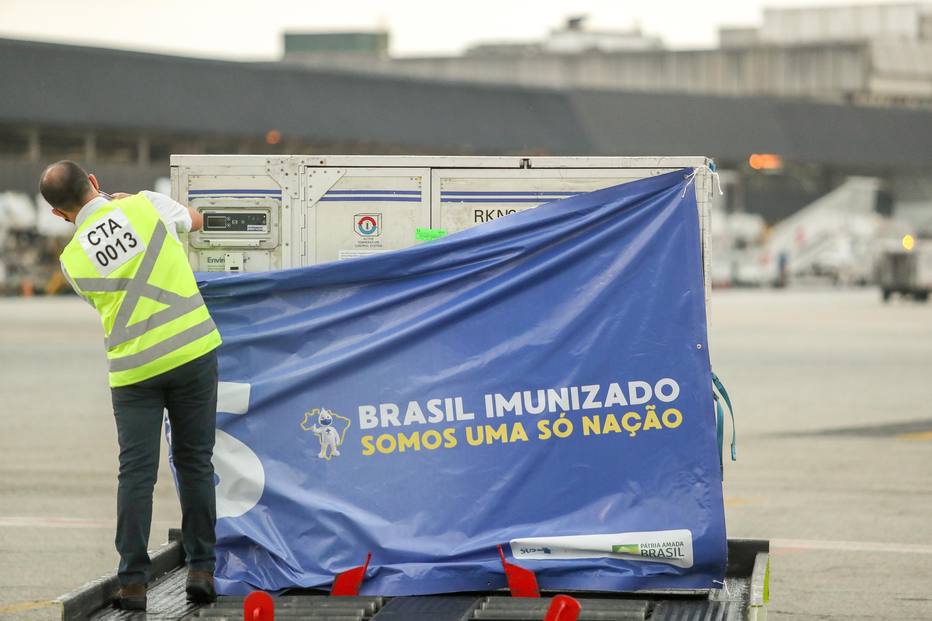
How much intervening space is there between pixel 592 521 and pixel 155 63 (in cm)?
5205

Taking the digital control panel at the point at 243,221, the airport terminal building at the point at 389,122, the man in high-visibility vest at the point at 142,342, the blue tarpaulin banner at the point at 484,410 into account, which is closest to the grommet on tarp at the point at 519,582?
the blue tarpaulin banner at the point at 484,410

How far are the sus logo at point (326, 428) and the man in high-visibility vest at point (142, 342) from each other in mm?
470

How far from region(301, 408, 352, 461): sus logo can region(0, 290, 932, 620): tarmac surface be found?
166 centimetres

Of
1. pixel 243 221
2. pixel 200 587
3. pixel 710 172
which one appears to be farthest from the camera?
pixel 243 221

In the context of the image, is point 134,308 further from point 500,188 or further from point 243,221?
point 500,188

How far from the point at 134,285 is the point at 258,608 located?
56.0 inches

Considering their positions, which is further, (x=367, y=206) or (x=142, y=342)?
(x=367, y=206)

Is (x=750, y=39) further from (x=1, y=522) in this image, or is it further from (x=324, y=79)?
(x=1, y=522)

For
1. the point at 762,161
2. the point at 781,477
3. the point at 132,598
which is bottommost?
the point at 781,477

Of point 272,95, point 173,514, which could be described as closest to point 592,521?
point 173,514

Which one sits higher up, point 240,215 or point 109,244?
point 240,215

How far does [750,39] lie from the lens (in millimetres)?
110438

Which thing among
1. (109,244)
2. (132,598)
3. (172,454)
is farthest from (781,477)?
(109,244)

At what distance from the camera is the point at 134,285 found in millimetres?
6000
